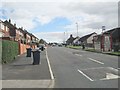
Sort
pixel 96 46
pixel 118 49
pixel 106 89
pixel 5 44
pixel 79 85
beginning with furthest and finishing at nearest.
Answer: pixel 96 46, pixel 118 49, pixel 5 44, pixel 79 85, pixel 106 89

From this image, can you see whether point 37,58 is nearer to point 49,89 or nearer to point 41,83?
point 41,83

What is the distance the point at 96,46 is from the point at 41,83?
48.4 metres

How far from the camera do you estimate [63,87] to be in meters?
12.4

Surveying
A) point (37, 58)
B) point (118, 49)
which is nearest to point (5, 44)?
point (37, 58)

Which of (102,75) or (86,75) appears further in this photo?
(86,75)

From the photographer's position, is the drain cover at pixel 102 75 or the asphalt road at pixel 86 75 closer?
the asphalt road at pixel 86 75

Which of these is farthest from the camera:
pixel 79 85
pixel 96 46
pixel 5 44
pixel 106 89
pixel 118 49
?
pixel 96 46

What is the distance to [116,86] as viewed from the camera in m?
12.5

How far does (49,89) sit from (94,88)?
1.76 m

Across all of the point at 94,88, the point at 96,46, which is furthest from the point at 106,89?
the point at 96,46

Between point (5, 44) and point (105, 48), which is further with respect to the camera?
point (105, 48)

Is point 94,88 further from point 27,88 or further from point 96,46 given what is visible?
point 96,46

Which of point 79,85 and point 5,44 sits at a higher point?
point 5,44

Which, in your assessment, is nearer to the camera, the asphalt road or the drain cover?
the asphalt road
